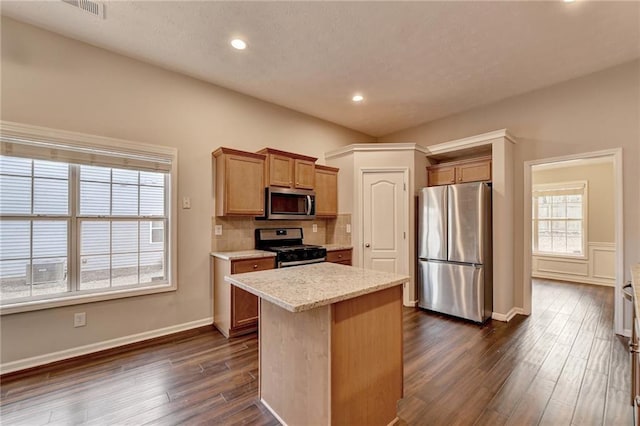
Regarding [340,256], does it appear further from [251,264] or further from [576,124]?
[576,124]

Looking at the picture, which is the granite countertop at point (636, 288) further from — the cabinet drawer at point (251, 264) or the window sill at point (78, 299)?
the window sill at point (78, 299)

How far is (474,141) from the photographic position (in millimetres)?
3854

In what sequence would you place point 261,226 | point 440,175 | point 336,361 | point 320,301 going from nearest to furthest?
point 320,301
point 336,361
point 261,226
point 440,175

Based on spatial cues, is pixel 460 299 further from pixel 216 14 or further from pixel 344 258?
pixel 216 14

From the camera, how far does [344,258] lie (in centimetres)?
429

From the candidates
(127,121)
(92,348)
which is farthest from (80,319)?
(127,121)

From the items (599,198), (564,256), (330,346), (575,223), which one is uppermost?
(599,198)

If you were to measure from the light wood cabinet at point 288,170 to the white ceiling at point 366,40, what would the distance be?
2.86 ft

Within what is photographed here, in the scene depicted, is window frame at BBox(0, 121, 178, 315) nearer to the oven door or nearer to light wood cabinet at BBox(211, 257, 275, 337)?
light wood cabinet at BBox(211, 257, 275, 337)

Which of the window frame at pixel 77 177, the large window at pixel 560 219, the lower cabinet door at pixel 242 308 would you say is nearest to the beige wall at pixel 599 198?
the large window at pixel 560 219

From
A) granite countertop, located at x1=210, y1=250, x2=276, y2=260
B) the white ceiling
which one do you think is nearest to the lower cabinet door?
granite countertop, located at x1=210, y1=250, x2=276, y2=260

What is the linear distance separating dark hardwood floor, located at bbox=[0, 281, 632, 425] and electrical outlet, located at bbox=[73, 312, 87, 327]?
0.32 metres

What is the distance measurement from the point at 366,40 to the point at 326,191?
226 centimetres

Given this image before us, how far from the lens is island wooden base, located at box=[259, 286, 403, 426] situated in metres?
1.47
